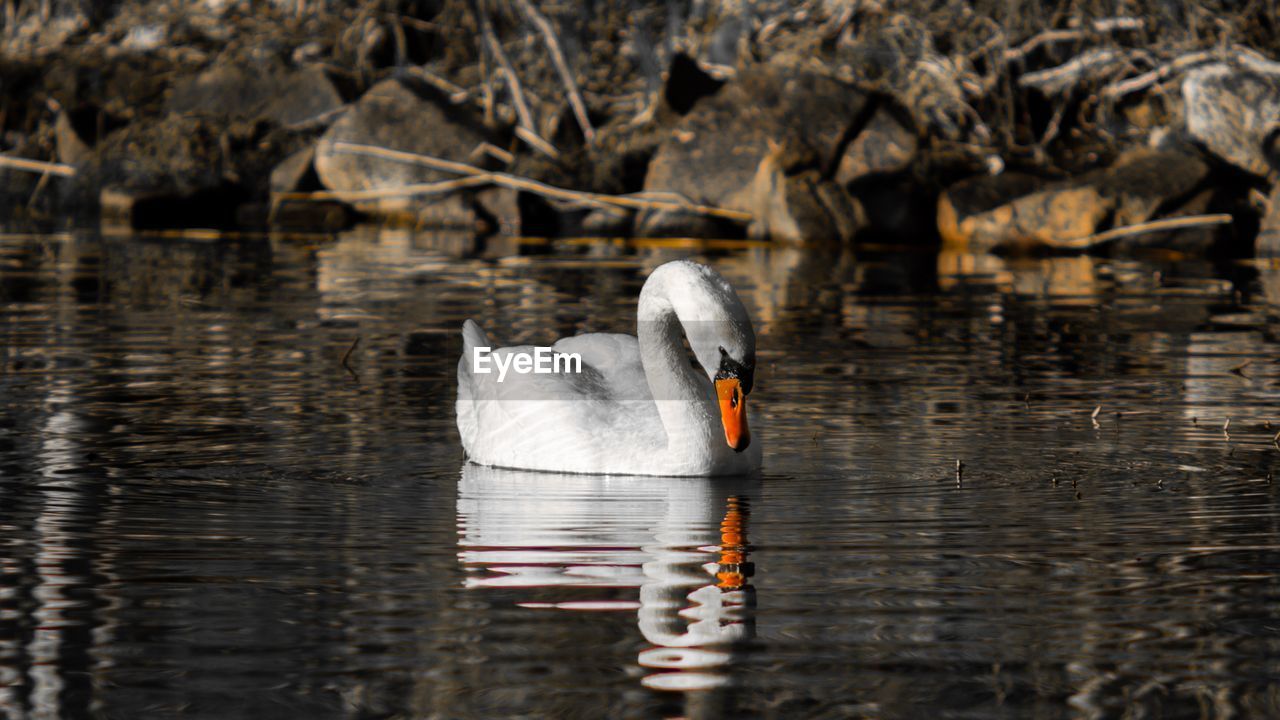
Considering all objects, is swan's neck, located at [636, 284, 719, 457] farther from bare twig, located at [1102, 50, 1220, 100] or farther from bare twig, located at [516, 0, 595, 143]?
bare twig, located at [516, 0, 595, 143]

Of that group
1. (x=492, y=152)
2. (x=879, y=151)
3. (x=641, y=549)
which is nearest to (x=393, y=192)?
(x=492, y=152)

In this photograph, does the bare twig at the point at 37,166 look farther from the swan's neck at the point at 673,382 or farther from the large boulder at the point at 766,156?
the swan's neck at the point at 673,382

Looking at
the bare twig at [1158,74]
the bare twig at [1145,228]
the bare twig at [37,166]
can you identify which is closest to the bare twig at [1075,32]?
the bare twig at [1158,74]

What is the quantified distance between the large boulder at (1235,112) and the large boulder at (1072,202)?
2.03 feet

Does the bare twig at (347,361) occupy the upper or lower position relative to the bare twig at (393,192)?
lower

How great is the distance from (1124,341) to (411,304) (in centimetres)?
539

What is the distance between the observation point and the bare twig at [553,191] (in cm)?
2445

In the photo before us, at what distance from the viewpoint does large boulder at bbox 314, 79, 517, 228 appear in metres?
27.5

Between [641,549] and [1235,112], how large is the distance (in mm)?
18483

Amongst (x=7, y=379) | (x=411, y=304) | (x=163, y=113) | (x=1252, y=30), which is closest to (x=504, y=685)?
(x=7, y=379)

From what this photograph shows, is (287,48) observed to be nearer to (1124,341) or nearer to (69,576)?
(1124,341)

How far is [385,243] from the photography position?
24.5 metres

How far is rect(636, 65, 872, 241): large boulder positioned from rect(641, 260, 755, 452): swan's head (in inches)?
633

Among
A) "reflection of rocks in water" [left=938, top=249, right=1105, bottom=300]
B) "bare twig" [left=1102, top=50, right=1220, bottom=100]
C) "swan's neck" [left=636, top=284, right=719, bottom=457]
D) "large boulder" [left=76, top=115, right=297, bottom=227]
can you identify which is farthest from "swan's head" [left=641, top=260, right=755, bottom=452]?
"large boulder" [left=76, top=115, right=297, bottom=227]
